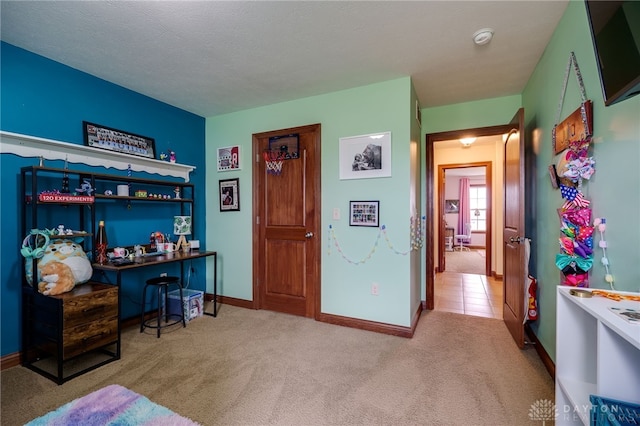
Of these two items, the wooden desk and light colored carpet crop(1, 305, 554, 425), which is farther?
the wooden desk

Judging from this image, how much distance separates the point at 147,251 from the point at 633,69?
3.79 metres

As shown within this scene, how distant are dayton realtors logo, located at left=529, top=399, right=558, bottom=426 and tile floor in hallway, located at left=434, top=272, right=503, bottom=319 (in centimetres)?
160

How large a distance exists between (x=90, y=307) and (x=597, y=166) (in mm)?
3405

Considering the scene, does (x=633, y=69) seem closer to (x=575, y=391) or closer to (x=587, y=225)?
(x=587, y=225)

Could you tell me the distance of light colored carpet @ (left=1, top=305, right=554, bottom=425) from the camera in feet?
5.39

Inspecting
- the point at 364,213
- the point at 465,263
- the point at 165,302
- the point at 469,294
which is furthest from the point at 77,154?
the point at 465,263

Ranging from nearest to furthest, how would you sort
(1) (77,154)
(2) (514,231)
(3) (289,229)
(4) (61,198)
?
(4) (61,198)
(1) (77,154)
(2) (514,231)
(3) (289,229)

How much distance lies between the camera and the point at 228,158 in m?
3.66

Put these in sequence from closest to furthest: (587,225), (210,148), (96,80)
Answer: (587,225) < (96,80) < (210,148)

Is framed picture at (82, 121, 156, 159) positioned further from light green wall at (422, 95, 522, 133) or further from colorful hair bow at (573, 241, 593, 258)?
colorful hair bow at (573, 241, 593, 258)

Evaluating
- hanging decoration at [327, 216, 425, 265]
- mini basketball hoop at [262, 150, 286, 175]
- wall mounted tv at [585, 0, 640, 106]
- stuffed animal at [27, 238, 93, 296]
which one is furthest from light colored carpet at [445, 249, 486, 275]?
stuffed animal at [27, 238, 93, 296]

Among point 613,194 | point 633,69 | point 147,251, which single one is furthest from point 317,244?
point 633,69

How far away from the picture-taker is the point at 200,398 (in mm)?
1768

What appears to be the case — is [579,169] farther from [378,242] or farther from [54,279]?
[54,279]
